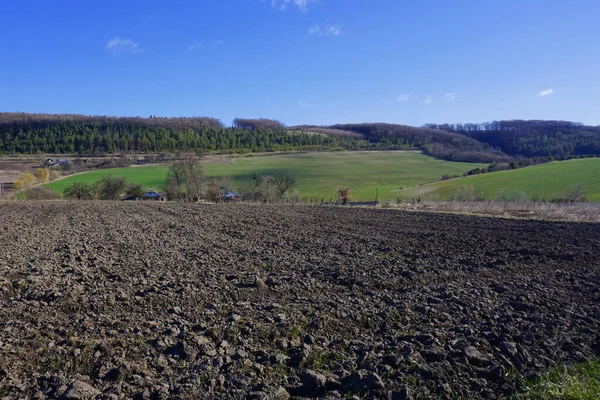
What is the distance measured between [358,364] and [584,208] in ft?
97.6

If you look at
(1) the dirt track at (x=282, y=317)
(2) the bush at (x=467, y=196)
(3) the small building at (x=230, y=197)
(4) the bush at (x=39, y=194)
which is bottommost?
(3) the small building at (x=230, y=197)

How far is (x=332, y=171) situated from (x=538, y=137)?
59.7 m

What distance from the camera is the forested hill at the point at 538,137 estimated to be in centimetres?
8938

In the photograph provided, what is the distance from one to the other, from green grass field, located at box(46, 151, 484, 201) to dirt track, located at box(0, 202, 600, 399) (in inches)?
1618

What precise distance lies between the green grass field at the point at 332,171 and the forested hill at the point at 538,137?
21961 millimetres

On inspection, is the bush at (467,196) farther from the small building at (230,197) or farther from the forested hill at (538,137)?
the forested hill at (538,137)

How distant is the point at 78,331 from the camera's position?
6379 mm

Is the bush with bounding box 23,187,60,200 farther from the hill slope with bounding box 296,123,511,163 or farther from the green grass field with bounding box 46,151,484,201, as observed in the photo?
the hill slope with bounding box 296,123,511,163

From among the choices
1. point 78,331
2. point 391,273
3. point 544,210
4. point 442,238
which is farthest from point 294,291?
point 544,210

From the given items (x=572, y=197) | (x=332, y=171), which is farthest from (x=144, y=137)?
(x=572, y=197)

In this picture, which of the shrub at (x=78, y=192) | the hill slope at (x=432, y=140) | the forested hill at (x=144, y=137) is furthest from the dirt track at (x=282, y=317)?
the forested hill at (x=144, y=137)

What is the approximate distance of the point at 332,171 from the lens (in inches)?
3066

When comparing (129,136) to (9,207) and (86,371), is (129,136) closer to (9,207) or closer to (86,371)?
(9,207)

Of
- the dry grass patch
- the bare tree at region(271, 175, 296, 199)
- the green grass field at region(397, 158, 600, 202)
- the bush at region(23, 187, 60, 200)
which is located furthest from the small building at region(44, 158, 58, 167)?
the dry grass patch
